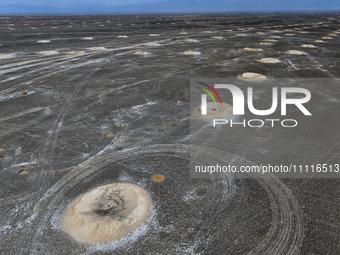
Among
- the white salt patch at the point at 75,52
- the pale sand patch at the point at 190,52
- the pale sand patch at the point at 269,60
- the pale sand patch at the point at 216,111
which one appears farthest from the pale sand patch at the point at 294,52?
the white salt patch at the point at 75,52

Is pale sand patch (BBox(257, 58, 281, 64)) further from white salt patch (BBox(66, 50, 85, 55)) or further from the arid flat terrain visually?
white salt patch (BBox(66, 50, 85, 55))

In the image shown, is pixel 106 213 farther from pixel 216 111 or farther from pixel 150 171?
pixel 216 111

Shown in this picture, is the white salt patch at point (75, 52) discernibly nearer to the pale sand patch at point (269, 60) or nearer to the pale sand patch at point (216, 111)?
the pale sand patch at point (269, 60)

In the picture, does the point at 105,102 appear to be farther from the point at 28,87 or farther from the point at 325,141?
the point at 325,141

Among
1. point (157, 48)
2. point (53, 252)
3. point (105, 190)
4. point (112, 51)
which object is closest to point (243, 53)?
point (157, 48)

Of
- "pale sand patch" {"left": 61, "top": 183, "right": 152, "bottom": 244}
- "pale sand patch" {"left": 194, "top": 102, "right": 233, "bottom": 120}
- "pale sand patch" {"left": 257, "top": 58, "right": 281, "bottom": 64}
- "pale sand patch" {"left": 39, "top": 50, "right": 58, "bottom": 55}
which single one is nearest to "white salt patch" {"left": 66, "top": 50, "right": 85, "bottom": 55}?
"pale sand patch" {"left": 39, "top": 50, "right": 58, "bottom": 55}

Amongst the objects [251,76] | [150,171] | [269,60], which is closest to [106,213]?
[150,171]
